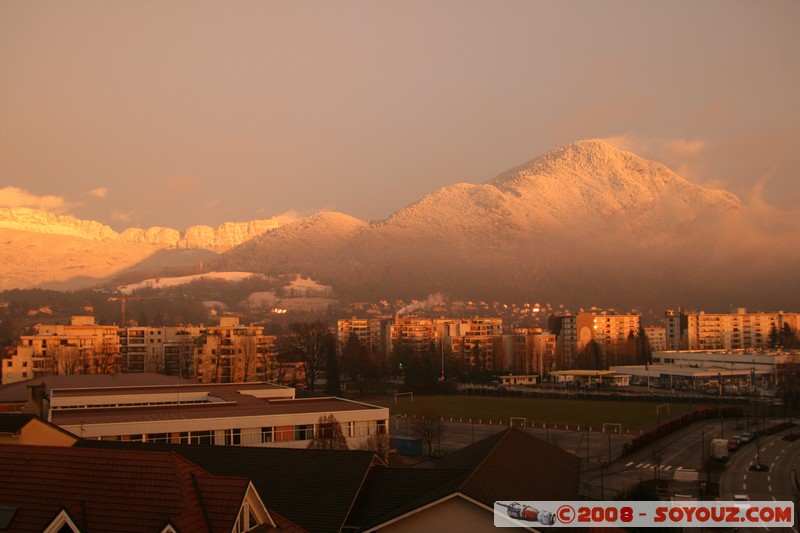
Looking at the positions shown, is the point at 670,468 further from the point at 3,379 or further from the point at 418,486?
the point at 3,379

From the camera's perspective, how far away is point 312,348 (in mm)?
60656

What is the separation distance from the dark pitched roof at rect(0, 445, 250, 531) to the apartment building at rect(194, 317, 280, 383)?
46428mm

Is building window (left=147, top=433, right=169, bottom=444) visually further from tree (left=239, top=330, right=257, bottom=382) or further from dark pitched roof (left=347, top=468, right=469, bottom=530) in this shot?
tree (left=239, top=330, right=257, bottom=382)

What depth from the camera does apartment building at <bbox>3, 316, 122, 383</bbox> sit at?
5334cm

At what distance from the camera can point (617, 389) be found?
60.3 meters

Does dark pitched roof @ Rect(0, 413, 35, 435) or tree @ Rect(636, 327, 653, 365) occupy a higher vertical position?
dark pitched roof @ Rect(0, 413, 35, 435)

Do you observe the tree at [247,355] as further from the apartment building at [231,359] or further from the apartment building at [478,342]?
the apartment building at [478,342]

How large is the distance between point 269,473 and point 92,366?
4724cm

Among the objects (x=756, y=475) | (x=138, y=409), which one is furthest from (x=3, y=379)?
(x=756, y=475)

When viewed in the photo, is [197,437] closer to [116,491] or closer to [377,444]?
[377,444]

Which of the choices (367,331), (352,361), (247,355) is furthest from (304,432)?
(367,331)

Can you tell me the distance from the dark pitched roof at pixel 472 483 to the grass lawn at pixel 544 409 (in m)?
22.6

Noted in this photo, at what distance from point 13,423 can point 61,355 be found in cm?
4402

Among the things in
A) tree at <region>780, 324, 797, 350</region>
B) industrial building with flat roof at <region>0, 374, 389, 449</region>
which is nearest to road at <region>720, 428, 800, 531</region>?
industrial building with flat roof at <region>0, 374, 389, 449</region>
